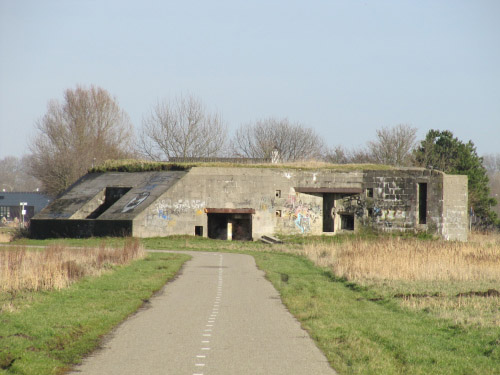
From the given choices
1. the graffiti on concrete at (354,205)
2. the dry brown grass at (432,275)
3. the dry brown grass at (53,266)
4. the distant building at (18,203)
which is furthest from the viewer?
the distant building at (18,203)

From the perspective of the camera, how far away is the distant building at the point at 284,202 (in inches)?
1650

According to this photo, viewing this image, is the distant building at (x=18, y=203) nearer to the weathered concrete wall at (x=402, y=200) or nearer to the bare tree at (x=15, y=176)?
the weathered concrete wall at (x=402, y=200)

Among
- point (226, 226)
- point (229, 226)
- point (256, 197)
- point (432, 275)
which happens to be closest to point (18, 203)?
point (226, 226)

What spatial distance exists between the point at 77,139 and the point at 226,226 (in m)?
35.1

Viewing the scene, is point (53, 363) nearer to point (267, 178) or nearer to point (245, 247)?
point (245, 247)

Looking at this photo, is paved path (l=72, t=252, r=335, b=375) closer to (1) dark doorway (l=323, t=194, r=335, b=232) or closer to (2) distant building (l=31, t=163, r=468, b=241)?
(2) distant building (l=31, t=163, r=468, b=241)

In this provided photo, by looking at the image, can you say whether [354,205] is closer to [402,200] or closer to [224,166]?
[402,200]

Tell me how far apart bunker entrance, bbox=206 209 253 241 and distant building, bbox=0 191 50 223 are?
53.4 m

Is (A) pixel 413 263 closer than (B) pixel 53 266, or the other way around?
(B) pixel 53 266

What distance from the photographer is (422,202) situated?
44406 mm

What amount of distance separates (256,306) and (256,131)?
62.5 m

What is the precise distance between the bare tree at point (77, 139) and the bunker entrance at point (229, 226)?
29.9 m

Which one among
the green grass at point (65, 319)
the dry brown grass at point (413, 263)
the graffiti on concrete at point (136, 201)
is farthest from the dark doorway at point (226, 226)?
the green grass at point (65, 319)

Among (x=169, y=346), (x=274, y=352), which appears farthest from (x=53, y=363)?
(x=274, y=352)
